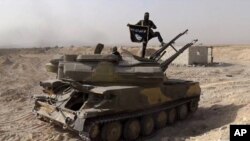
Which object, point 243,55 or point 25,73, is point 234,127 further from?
point 243,55

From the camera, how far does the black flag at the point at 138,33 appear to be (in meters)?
12.9

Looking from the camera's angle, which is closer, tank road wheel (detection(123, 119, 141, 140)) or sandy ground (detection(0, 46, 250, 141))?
tank road wheel (detection(123, 119, 141, 140))

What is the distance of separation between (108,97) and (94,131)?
865mm

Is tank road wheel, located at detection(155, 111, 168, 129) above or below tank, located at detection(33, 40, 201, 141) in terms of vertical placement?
below

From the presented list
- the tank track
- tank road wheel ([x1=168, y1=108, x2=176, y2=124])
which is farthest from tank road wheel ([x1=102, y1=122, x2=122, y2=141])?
tank road wheel ([x1=168, y1=108, x2=176, y2=124])

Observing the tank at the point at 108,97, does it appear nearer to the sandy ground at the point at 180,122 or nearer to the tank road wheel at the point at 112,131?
the tank road wheel at the point at 112,131

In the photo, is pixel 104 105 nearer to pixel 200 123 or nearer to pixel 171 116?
pixel 171 116

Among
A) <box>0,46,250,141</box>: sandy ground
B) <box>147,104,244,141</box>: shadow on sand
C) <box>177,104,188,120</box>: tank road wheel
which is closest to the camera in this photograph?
<box>0,46,250,141</box>: sandy ground

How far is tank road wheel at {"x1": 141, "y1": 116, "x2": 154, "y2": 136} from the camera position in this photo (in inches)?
457

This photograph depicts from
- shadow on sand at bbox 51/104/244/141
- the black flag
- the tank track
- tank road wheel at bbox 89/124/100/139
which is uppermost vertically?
the black flag

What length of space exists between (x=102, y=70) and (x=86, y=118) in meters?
1.74

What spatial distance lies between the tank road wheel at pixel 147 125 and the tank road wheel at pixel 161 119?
13.4 inches

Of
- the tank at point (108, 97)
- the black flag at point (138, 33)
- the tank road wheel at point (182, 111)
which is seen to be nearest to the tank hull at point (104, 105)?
the tank at point (108, 97)

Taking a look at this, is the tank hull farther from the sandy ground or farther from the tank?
the sandy ground
